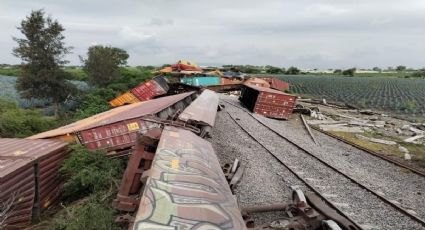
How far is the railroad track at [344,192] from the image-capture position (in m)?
9.14

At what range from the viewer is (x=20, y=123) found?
19297 millimetres

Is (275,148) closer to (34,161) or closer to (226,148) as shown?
(226,148)

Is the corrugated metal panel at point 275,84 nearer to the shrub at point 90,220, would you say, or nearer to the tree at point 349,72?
the shrub at point 90,220

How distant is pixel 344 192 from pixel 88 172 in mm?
7644

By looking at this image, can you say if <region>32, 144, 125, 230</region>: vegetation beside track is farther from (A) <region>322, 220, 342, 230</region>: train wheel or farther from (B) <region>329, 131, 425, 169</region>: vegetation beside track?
(B) <region>329, 131, 425, 169</region>: vegetation beside track

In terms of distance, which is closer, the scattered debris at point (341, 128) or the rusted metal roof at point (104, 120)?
the rusted metal roof at point (104, 120)

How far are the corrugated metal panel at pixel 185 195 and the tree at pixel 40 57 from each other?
2329 cm

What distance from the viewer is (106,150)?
1234cm

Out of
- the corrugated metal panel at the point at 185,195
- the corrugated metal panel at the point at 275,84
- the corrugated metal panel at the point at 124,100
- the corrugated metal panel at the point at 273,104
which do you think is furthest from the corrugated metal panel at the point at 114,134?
the corrugated metal panel at the point at 275,84

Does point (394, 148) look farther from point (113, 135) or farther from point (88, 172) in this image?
point (88, 172)

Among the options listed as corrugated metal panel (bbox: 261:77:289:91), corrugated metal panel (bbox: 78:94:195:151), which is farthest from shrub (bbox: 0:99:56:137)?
corrugated metal panel (bbox: 261:77:289:91)

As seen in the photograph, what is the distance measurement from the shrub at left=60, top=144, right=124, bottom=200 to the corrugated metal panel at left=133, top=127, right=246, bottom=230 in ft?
11.9

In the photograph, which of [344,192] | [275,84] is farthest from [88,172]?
[275,84]

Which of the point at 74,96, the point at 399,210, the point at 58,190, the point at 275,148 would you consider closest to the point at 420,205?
the point at 399,210
